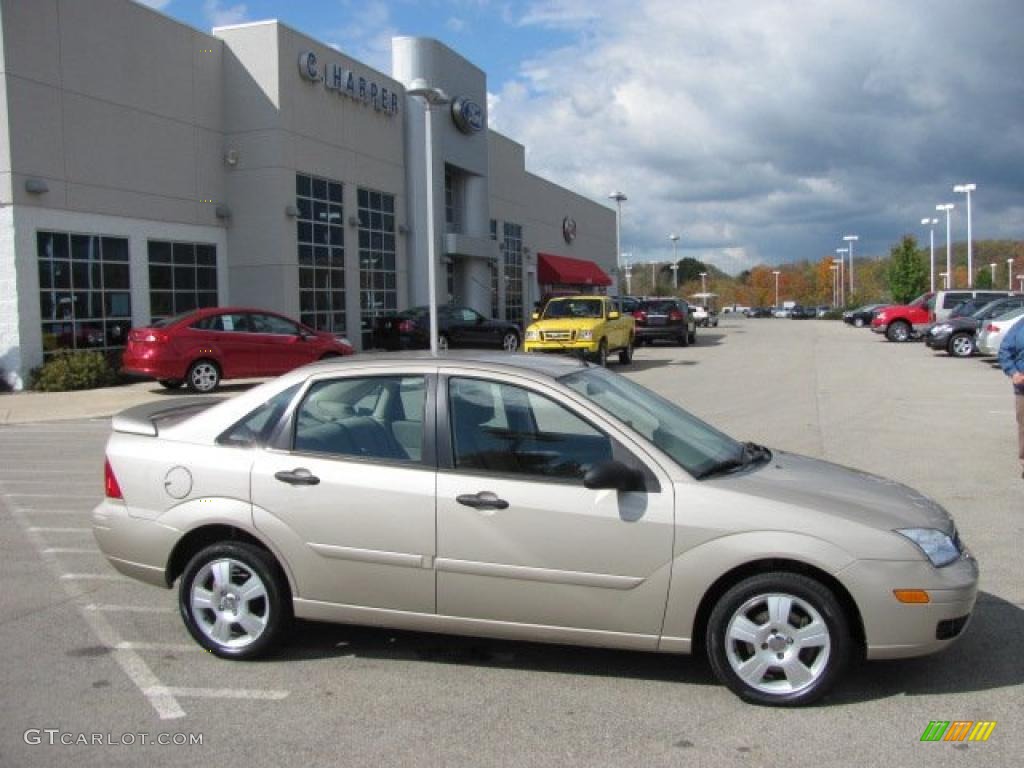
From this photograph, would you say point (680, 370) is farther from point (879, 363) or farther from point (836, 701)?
point (836, 701)

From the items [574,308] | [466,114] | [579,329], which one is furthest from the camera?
[466,114]

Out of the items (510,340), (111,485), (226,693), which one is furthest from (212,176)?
(226,693)

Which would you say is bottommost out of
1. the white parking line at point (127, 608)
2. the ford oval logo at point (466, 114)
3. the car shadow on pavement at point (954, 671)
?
the car shadow on pavement at point (954, 671)

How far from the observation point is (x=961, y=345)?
2702 cm

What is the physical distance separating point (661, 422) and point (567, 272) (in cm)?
4940

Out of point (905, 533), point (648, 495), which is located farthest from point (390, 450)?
point (905, 533)

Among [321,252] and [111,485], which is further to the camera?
[321,252]

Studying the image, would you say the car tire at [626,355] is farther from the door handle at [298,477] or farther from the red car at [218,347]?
the door handle at [298,477]

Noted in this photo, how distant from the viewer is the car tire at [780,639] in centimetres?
420

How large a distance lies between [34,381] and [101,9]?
8.47 metres

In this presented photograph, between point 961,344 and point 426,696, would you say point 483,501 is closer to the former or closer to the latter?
point 426,696

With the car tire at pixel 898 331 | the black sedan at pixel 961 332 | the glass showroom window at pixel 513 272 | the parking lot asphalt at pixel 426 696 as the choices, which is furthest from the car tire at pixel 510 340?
the parking lot asphalt at pixel 426 696

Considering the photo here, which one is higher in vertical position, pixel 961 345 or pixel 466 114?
pixel 466 114

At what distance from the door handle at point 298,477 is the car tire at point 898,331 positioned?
34607 mm
